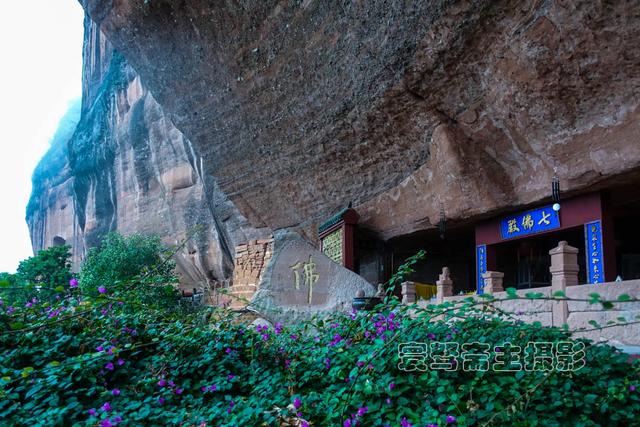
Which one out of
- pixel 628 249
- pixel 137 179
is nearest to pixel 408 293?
pixel 628 249

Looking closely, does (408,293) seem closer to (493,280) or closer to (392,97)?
(493,280)

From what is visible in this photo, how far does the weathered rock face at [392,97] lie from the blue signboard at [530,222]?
0.44 metres

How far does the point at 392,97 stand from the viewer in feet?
27.2

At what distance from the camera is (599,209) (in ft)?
23.7

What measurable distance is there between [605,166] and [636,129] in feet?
2.18

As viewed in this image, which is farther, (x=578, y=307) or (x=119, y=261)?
(x=119, y=261)

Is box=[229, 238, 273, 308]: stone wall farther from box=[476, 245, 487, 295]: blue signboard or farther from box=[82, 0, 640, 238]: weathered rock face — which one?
box=[476, 245, 487, 295]: blue signboard

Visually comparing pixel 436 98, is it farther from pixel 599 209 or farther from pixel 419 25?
pixel 599 209

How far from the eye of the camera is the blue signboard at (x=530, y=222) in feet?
26.1

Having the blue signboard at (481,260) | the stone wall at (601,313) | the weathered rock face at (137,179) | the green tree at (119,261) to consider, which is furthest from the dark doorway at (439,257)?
the green tree at (119,261)

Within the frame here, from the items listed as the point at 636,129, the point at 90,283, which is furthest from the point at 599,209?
the point at 90,283
